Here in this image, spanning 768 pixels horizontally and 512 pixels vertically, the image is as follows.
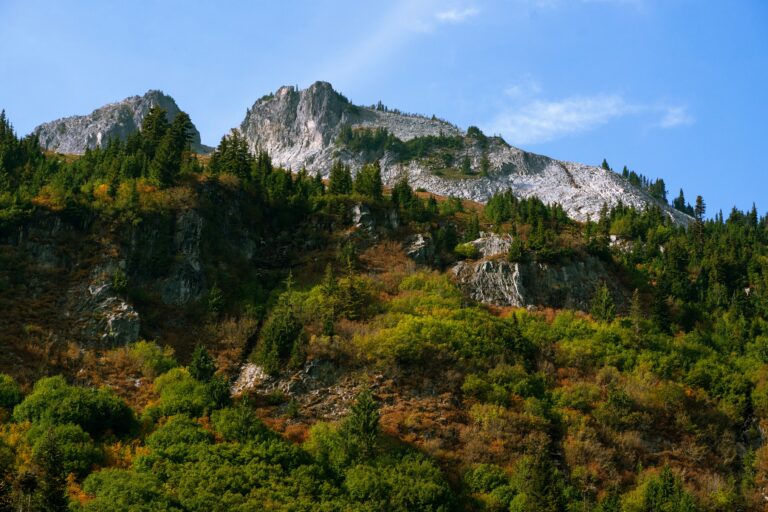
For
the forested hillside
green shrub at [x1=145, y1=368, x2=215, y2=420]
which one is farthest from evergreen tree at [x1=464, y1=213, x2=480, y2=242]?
green shrub at [x1=145, y1=368, x2=215, y2=420]

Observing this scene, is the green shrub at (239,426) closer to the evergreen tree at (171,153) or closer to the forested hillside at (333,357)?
the forested hillside at (333,357)

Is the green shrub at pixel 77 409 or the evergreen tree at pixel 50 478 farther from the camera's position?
the green shrub at pixel 77 409

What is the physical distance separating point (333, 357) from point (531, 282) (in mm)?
33148

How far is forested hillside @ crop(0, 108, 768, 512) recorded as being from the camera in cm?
5184

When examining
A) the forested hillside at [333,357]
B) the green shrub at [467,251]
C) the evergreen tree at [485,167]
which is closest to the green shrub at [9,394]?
the forested hillside at [333,357]

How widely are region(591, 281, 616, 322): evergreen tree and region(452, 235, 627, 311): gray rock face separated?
3802 mm

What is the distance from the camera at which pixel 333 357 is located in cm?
6644

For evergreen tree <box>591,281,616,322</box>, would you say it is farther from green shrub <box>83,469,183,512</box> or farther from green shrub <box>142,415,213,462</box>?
green shrub <box>83,469,183,512</box>

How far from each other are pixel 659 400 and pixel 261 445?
37343 mm

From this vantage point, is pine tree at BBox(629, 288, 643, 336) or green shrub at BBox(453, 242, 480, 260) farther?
green shrub at BBox(453, 242, 480, 260)

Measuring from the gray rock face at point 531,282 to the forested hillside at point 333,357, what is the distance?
51 centimetres

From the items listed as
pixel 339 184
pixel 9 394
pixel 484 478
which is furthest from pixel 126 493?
pixel 339 184

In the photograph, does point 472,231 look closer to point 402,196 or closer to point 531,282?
point 531,282

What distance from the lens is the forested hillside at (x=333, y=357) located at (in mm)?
51844
